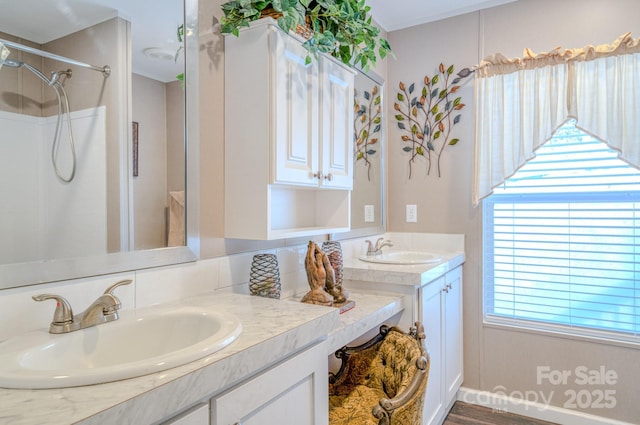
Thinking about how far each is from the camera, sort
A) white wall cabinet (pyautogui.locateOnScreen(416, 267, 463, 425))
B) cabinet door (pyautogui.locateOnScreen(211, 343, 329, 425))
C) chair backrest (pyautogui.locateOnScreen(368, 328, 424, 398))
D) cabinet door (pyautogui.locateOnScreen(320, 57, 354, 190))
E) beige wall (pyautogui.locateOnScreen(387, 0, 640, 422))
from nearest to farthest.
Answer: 1. cabinet door (pyautogui.locateOnScreen(211, 343, 329, 425))
2. chair backrest (pyautogui.locateOnScreen(368, 328, 424, 398))
3. cabinet door (pyautogui.locateOnScreen(320, 57, 354, 190))
4. white wall cabinet (pyautogui.locateOnScreen(416, 267, 463, 425))
5. beige wall (pyautogui.locateOnScreen(387, 0, 640, 422))

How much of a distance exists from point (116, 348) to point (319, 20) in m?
1.43

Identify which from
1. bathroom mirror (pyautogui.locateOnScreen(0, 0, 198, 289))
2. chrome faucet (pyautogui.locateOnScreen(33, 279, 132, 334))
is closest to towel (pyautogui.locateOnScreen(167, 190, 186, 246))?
bathroom mirror (pyautogui.locateOnScreen(0, 0, 198, 289))

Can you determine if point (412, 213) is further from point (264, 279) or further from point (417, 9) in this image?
point (264, 279)

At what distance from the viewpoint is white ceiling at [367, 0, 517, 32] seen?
2557 mm

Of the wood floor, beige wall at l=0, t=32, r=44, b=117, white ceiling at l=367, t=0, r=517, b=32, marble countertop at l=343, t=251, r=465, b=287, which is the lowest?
the wood floor

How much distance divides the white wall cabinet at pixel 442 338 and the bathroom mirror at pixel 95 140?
4.14 feet

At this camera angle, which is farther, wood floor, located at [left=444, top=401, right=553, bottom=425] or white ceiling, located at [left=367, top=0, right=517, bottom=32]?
white ceiling, located at [left=367, top=0, right=517, bottom=32]

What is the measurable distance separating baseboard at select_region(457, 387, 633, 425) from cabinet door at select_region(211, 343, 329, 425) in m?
1.77

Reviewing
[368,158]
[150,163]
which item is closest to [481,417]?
[368,158]

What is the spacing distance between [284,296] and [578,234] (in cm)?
178

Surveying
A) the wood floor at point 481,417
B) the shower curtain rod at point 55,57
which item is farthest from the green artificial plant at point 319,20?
the wood floor at point 481,417

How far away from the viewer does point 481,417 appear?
7.92ft

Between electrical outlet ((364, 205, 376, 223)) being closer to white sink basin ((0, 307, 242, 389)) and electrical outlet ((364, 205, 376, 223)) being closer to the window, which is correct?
the window

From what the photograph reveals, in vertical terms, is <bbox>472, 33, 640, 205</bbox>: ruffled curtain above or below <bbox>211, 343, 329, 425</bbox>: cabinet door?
above
